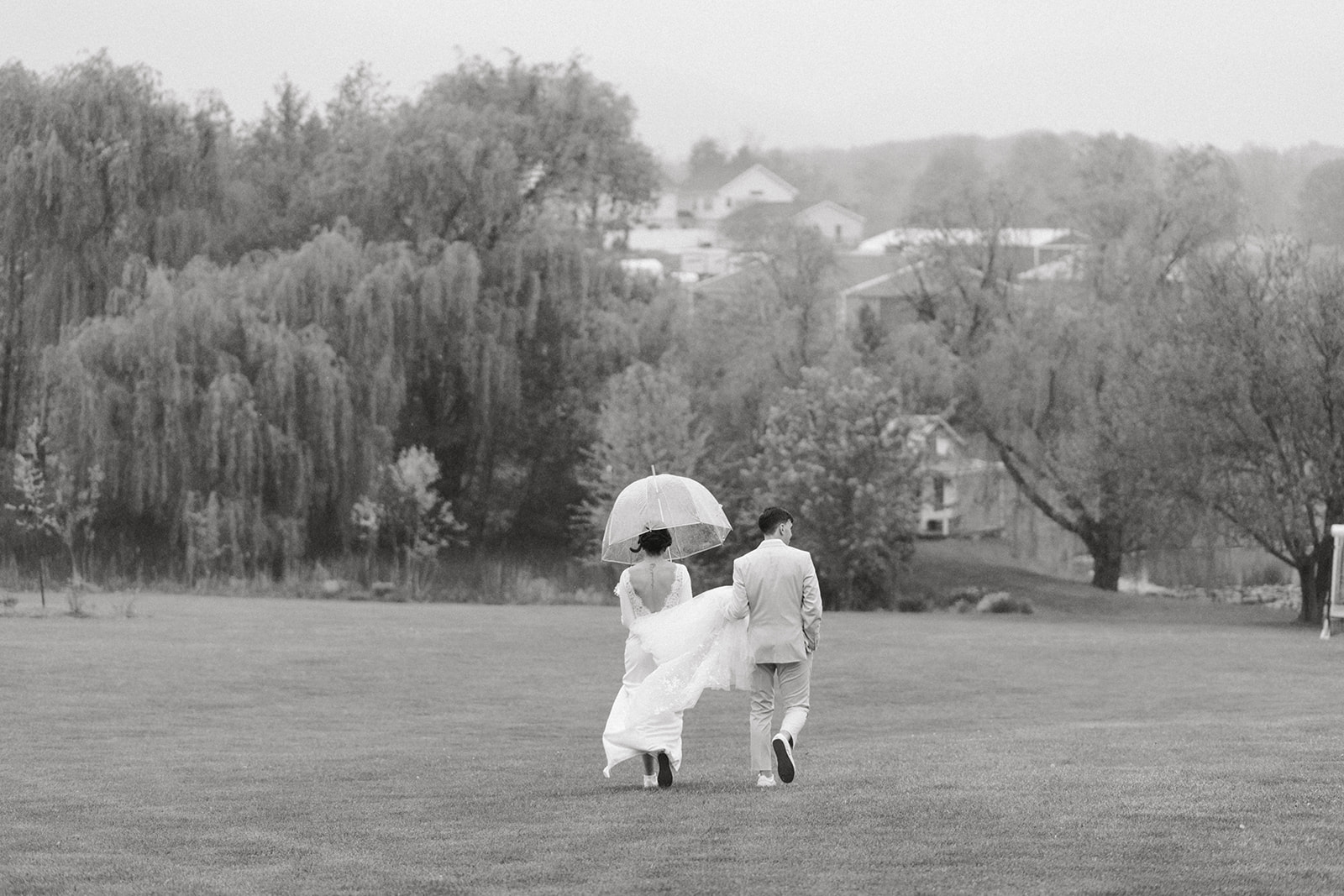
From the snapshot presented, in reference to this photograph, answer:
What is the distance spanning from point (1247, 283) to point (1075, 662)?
56.3 feet

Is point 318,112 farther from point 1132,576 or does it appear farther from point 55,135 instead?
point 1132,576

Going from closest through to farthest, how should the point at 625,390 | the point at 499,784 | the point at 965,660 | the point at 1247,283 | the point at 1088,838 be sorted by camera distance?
the point at 1088,838
the point at 499,784
the point at 965,660
the point at 1247,283
the point at 625,390

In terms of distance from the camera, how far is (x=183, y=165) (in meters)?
50.4

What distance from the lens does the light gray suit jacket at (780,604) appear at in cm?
1189

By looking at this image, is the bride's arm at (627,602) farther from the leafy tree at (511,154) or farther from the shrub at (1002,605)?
the leafy tree at (511,154)

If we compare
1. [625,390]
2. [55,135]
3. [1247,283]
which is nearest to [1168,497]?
[1247,283]

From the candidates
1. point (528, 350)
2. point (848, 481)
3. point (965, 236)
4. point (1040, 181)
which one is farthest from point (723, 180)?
point (848, 481)

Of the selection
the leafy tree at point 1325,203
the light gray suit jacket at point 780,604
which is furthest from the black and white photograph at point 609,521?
the leafy tree at point 1325,203

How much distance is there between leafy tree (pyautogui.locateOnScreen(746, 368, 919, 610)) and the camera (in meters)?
51.3

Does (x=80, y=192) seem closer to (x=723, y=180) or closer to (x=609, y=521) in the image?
(x=609, y=521)

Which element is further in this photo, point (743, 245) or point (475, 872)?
point (743, 245)

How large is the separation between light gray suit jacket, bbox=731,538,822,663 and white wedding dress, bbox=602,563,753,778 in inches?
7.4

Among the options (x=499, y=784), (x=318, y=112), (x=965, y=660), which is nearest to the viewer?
(x=499, y=784)

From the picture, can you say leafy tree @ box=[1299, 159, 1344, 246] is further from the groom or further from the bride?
the groom
